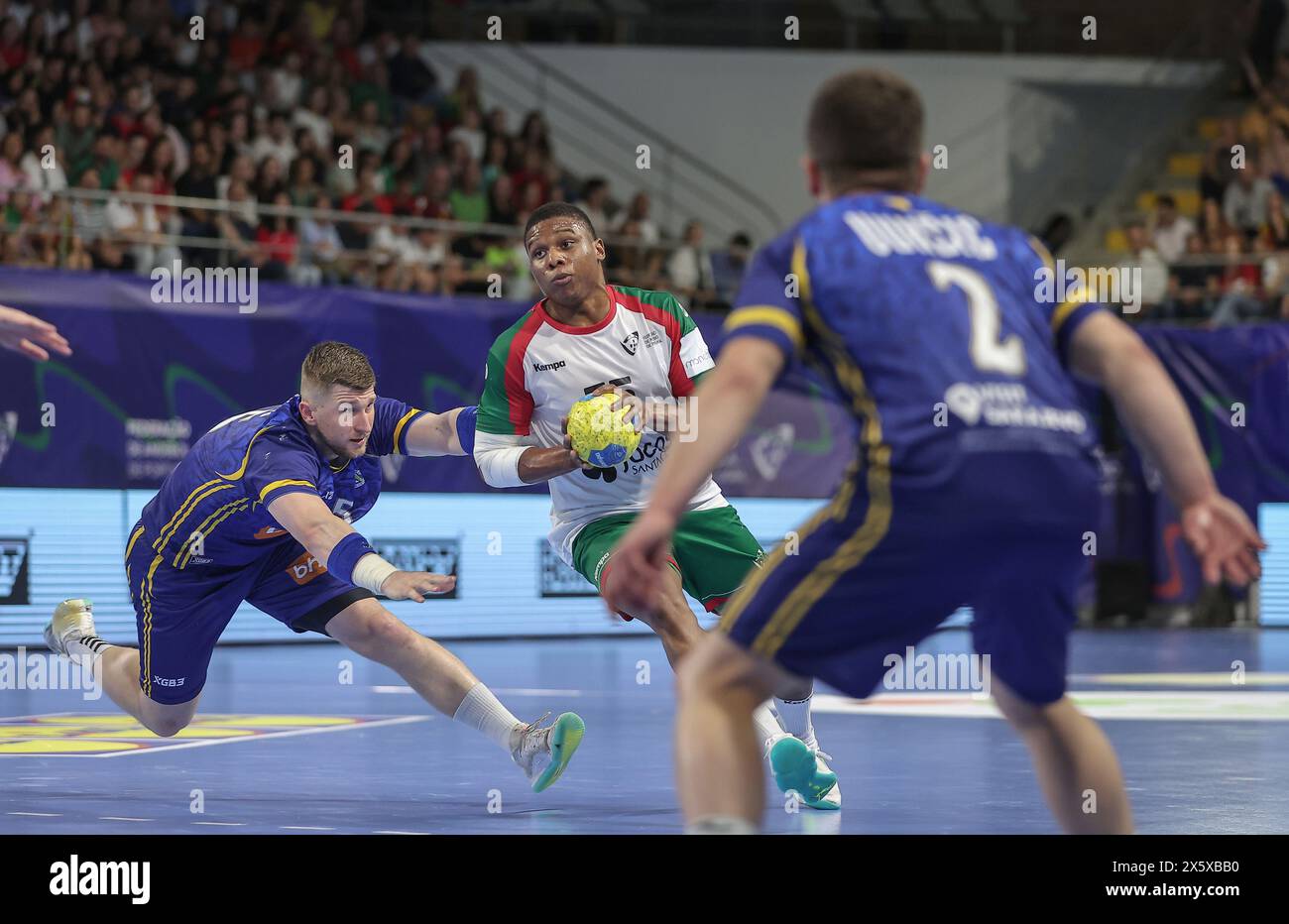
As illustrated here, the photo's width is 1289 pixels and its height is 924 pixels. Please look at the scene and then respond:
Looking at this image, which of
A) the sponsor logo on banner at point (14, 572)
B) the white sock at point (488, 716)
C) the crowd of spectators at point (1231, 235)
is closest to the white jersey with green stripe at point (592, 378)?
the white sock at point (488, 716)

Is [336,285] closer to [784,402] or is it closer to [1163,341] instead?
[784,402]

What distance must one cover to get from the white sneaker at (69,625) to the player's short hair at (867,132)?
226 inches

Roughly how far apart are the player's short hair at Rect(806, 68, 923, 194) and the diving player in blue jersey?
10.5 ft

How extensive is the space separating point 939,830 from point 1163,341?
1442 centimetres

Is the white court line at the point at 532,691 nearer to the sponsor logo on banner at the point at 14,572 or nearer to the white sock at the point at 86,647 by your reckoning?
the white sock at the point at 86,647

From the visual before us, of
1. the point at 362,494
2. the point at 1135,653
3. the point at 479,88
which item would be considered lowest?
the point at 1135,653

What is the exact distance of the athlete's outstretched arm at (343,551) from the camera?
17.1ft

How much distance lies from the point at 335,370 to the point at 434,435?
73cm

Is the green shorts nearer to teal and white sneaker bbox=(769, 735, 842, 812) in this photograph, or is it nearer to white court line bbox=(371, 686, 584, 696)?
teal and white sneaker bbox=(769, 735, 842, 812)

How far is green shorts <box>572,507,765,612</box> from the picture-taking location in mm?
6977

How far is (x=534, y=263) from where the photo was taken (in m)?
7.05
